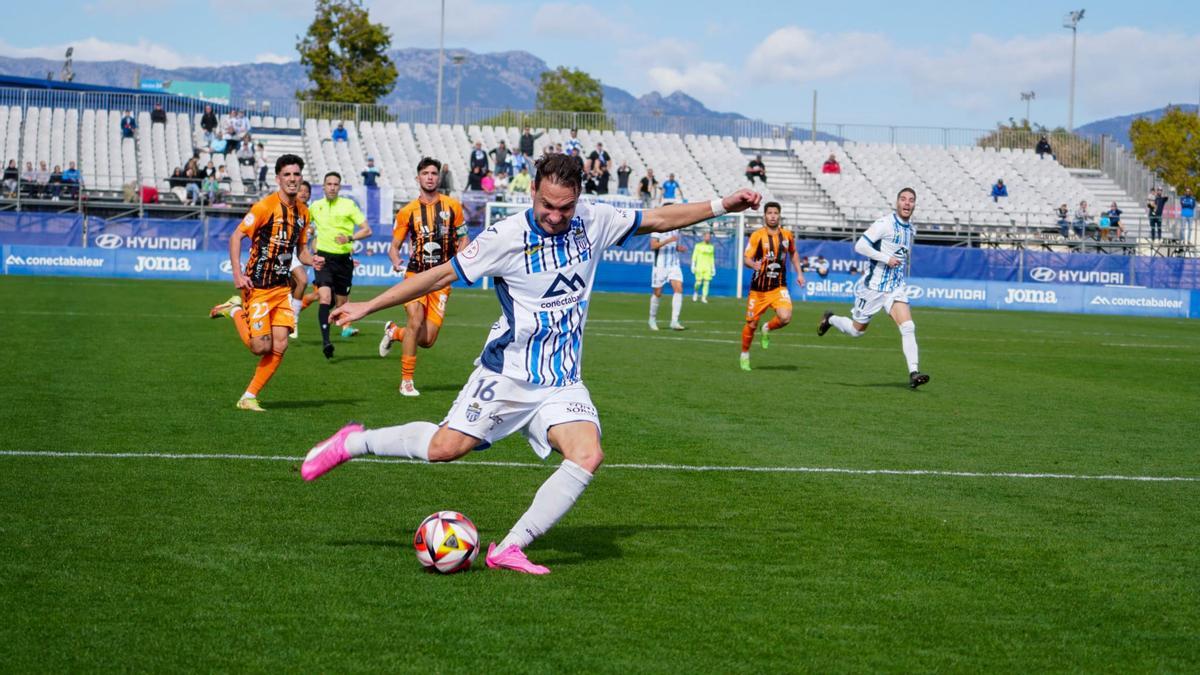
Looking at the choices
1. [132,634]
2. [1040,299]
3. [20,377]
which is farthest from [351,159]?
[132,634]

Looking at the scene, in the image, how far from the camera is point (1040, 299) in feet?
135

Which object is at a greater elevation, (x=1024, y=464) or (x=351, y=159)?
(x=351, y=159)

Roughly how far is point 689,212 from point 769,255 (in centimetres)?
1143

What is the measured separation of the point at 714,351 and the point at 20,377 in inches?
403

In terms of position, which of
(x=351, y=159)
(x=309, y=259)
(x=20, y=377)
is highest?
(x=351, y=159)

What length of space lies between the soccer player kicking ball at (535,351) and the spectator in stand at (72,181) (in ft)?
132

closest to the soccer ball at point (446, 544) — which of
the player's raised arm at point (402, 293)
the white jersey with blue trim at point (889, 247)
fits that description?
the player's raised arm at point (402, 293)

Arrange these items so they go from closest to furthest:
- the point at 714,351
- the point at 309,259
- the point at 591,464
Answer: the point at 591,464 → the point at 309,259 → the point at 714,351

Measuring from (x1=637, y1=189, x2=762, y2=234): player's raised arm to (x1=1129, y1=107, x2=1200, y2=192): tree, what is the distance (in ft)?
243

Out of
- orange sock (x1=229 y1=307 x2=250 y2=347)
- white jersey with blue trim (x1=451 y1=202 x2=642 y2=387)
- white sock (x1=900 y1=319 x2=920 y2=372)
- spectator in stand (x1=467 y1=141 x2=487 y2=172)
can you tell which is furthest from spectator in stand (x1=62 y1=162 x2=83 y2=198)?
white jersey with blue trim (x1=451 y1=202 x2=642 y2=387)

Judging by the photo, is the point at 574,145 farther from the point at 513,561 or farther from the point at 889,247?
the point at 513,561

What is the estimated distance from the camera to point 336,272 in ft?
60.2

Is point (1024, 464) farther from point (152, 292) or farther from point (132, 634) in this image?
point (152, 292)

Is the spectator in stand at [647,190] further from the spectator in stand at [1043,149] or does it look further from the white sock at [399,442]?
the white sock at [399,442]
